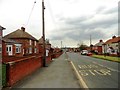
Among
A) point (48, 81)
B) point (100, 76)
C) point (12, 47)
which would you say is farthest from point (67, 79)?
point (12, 47)

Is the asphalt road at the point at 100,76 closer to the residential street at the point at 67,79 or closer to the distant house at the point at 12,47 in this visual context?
the residential street at the point at 67,79

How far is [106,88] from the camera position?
988 cm

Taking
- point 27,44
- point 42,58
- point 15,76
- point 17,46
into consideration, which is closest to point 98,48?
point 27,44

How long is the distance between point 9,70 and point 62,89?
2438 mm

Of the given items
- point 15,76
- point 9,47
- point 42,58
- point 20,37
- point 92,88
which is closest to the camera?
point 92,88

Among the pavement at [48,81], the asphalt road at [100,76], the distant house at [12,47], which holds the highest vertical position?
the distant house at [12,47]

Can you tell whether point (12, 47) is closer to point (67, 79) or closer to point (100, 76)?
point (100, 76)

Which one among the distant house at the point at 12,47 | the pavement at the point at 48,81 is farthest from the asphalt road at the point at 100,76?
the distant house at the point at 12,47

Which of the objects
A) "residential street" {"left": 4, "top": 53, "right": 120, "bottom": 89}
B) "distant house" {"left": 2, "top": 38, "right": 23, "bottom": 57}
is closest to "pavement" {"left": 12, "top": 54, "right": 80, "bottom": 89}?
"residential street" {"left": 4, "top": 53, "right": 120, "bottom": 89}

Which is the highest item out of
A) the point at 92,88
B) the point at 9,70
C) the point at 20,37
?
the point at 20,37

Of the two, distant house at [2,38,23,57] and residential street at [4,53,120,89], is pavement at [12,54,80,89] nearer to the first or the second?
residential street at [4,53,120,89]

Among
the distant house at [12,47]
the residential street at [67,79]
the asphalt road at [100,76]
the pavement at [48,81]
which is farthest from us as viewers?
the distant house at [12,47]

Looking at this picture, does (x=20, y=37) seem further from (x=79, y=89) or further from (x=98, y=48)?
(x=98, y=48)

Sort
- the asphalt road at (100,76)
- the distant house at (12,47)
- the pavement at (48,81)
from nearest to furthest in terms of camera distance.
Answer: the pavement at (48,81) → the asphalt road at (100,76) → the distant house at (12,47)
